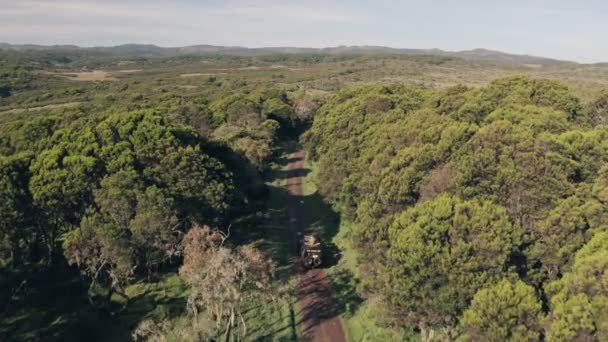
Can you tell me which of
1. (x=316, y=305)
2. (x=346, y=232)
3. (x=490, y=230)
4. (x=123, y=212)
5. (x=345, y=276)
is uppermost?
(x=490, y=230)

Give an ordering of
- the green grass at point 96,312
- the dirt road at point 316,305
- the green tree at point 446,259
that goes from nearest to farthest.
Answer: the green tree at point 446,259 < the dirt road at point 316,305 < the green grass at point 96,312

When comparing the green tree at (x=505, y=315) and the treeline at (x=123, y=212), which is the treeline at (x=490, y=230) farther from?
the treeline at (x=123, y=212)


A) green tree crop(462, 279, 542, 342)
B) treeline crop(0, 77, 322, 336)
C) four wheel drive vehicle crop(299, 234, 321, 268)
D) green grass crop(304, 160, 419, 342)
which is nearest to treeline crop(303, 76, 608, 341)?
green tree crop(462, 279, 542, 342)

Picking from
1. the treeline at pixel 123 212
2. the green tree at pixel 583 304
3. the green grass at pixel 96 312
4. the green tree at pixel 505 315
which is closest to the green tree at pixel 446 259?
the green tree at pixel 505 315

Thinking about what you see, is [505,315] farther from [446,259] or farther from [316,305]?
[316,305]

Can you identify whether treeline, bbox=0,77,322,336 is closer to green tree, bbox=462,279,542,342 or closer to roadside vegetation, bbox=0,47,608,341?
roadside vegetation, bbox=0,47,608,341

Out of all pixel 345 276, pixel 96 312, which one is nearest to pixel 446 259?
pixel 345 276

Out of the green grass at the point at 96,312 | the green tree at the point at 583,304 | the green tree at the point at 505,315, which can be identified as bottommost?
the green grass at the point at 96,312

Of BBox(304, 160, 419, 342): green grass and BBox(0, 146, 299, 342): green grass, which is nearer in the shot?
BBox(304, 160, 419, 342): green grass

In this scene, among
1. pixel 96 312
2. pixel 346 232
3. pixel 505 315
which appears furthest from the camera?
pixel 346 232

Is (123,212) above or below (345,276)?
above
